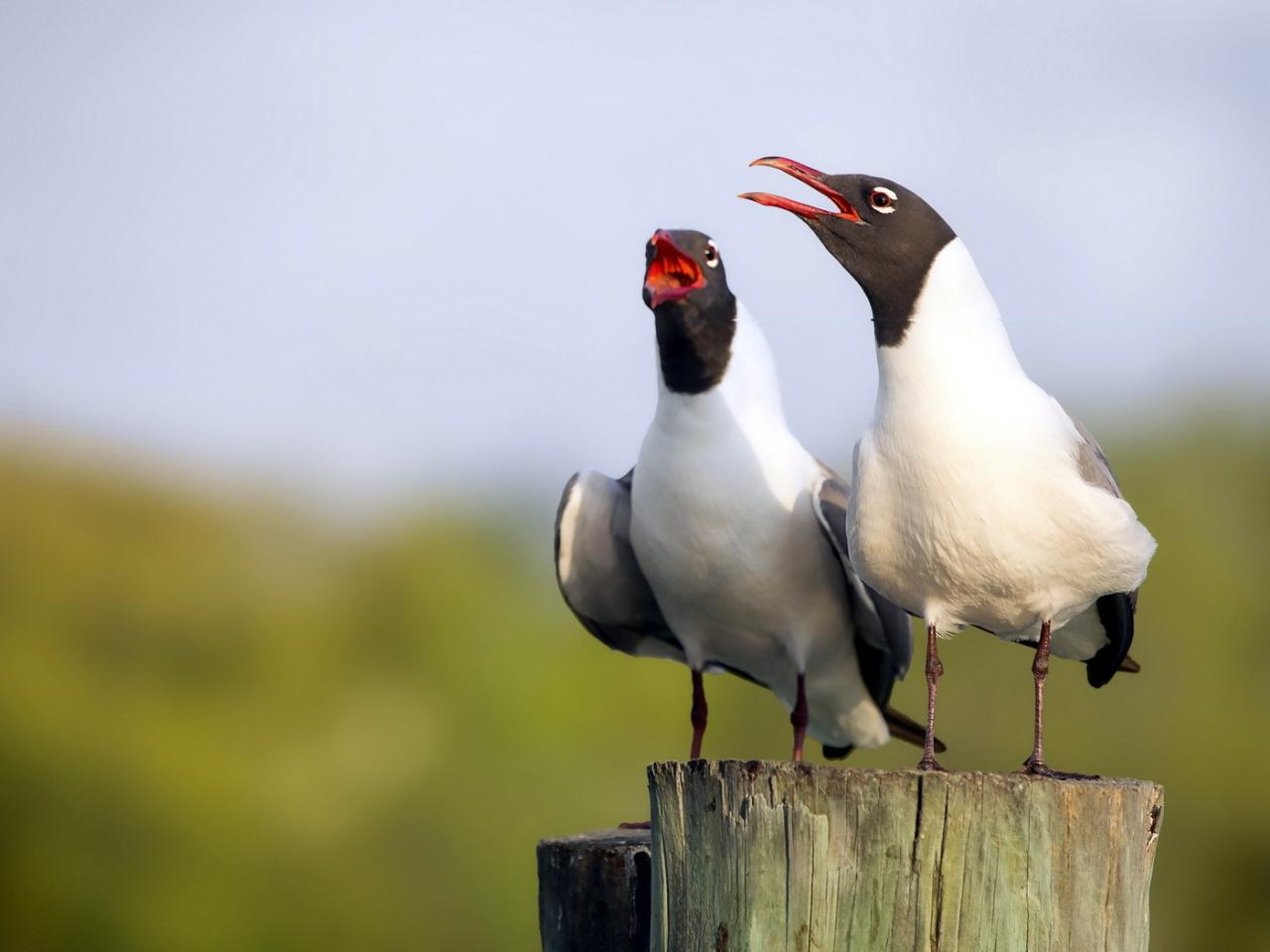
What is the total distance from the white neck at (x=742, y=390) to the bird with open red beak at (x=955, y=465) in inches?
56.5

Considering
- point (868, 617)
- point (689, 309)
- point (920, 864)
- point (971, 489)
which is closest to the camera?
point (920, 864)

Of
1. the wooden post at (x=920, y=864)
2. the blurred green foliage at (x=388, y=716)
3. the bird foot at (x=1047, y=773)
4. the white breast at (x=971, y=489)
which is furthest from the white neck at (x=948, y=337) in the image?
the blurred green foliage at (x=388, y=716)

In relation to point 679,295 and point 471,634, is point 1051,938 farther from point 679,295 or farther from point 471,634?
point 471,634

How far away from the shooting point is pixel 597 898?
436 centimetres

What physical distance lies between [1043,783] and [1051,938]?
0.29 meters

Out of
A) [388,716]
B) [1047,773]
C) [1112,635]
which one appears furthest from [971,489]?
[388,716]

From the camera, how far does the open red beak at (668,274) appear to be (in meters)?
5.87

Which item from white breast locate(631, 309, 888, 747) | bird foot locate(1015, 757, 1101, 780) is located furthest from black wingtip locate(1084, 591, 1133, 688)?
white breast locate(631, 309, 888, 747)

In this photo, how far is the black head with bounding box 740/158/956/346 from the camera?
445 cm

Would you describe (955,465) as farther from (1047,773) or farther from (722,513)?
(722,513)

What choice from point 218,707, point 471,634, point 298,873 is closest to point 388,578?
point 471,634

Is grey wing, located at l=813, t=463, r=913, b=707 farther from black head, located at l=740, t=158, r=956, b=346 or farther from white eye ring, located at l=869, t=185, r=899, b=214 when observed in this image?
white eye ring, located at l=869, t=185, r=899, b=214

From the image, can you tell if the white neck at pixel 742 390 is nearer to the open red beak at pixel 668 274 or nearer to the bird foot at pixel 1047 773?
the open red beak at pixel 668 274

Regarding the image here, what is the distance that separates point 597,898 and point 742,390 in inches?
90.1
